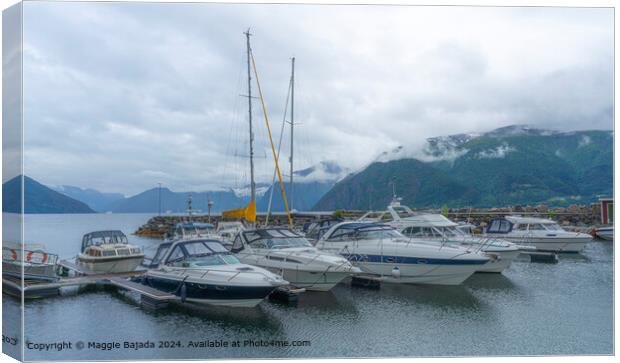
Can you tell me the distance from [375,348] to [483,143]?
35.3 meters

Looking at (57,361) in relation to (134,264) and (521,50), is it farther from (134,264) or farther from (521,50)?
(521,50)

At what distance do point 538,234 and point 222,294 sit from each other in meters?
21.3

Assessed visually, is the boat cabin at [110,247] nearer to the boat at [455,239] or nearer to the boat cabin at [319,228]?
the boat cabin at [319,228]

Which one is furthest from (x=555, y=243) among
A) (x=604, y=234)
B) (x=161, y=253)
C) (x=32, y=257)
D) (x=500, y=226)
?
(x=32, y=257)

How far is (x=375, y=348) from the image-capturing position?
10.8 m

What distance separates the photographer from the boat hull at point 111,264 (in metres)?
19.7

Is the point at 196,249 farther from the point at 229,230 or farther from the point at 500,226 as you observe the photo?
the point at 500,226

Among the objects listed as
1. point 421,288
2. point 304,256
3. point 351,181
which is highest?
point 351,181

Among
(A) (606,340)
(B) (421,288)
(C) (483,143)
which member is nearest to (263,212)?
(B) (421,288)

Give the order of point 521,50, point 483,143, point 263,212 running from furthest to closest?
point 483,143
point 263,212
point 521,50

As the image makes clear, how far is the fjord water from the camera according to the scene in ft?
34.3

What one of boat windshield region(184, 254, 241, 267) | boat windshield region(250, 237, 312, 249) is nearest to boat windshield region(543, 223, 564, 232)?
boat windshield region(250, 237, 312, 249)

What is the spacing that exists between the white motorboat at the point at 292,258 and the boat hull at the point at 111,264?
4874mm

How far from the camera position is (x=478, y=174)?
146ft
